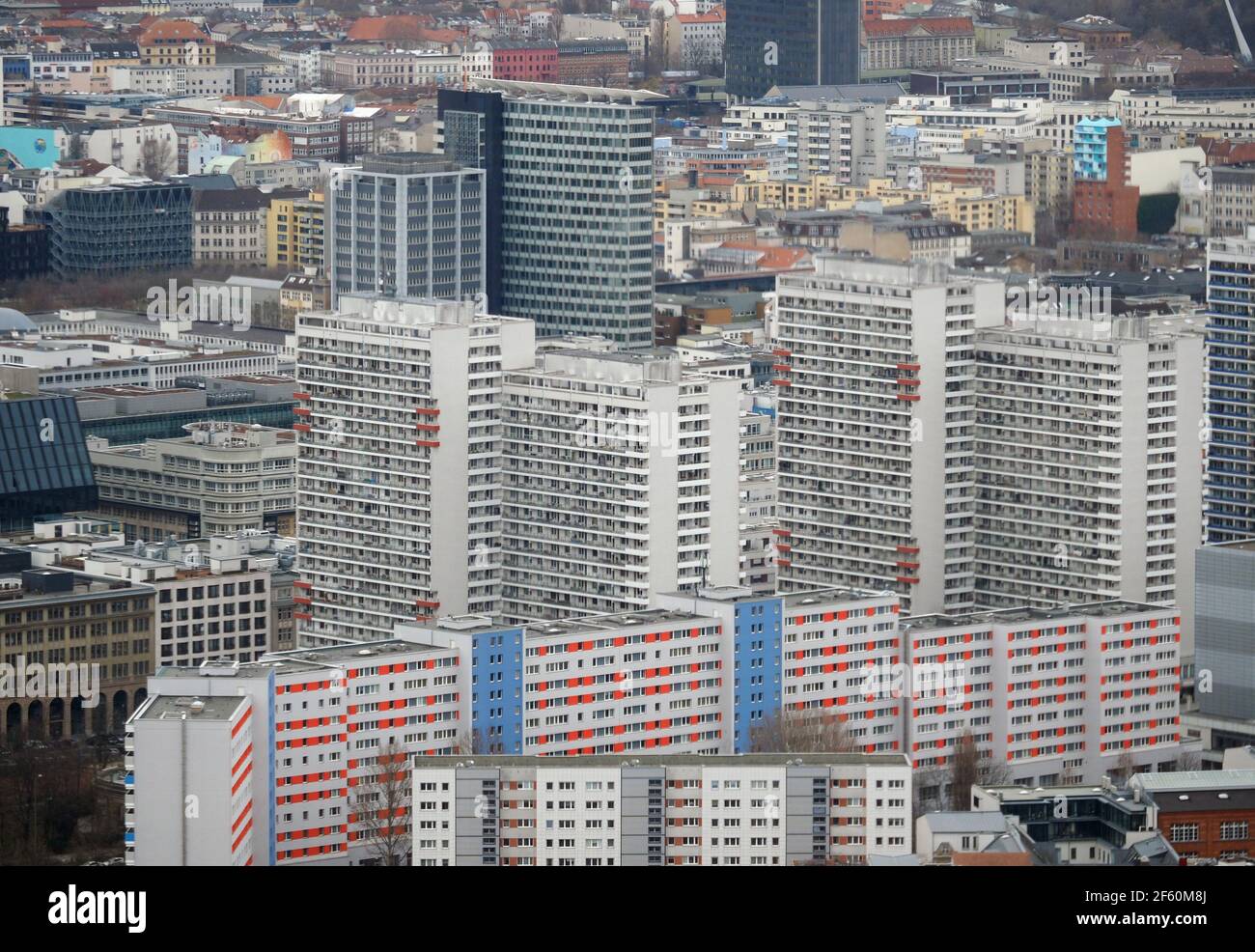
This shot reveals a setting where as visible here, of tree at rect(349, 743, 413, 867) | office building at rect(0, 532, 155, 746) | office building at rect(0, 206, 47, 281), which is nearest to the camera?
tree at rect(349, 743, 413, 867)

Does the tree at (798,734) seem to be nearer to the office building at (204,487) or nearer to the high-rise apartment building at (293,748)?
the high-rise apartment building at (293,748)

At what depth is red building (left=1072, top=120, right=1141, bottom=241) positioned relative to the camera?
61.9 m

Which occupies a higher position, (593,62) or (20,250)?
(593,62)

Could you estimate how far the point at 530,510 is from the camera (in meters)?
26.3

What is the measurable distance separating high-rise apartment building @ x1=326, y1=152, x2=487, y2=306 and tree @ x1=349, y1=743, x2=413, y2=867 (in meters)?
24.0

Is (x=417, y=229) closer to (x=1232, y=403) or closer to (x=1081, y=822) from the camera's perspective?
(x=1232, y=403)

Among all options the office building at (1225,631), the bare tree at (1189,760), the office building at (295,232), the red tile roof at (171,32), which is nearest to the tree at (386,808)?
the bare tree at (1189,760)

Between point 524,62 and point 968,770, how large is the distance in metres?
61.8

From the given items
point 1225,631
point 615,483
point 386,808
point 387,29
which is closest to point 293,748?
point 386,808

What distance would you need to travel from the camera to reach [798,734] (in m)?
23.0

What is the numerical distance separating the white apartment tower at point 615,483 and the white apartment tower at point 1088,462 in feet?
10.9

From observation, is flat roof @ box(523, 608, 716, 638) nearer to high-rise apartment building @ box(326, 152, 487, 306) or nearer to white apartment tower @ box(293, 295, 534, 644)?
white apartment tower @ box(293, 295, 534, 644)

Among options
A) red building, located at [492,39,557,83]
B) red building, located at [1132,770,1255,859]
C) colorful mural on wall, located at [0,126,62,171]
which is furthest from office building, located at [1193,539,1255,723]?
red building, located at [492,39,557,83]
